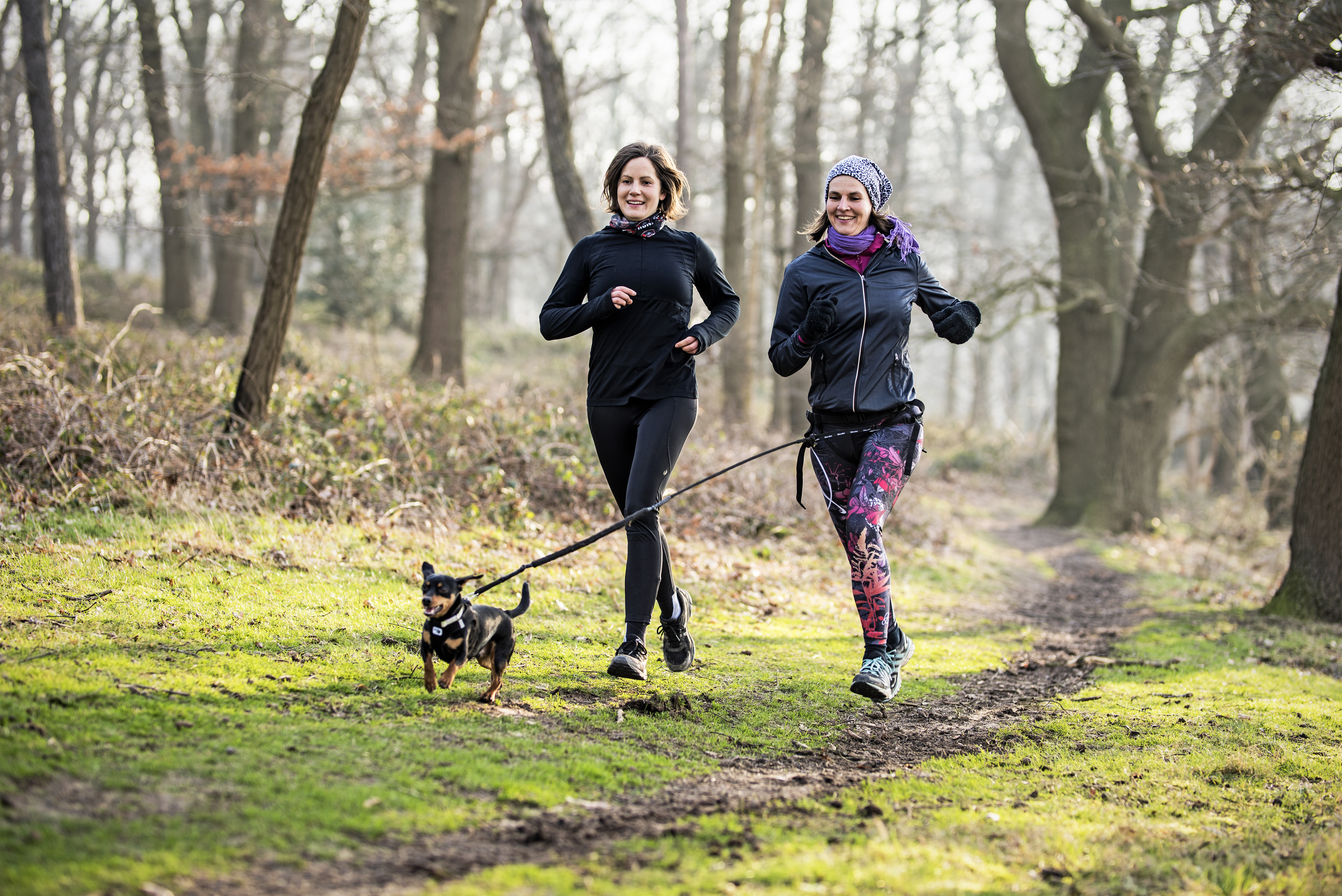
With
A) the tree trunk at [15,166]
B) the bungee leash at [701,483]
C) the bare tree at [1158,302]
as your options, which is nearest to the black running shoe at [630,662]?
the bungee leash at [701,483]

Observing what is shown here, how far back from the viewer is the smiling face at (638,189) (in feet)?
14.4

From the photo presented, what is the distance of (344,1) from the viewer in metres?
7.19

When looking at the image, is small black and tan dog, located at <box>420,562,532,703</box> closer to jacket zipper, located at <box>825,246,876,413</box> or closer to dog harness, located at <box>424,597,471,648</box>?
dog harness, located at <box>424,597,471,648</box>

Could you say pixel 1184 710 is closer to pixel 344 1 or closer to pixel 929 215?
pixel 344 1

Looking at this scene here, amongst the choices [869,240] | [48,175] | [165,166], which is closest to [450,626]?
[869,240]

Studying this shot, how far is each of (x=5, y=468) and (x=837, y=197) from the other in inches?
218

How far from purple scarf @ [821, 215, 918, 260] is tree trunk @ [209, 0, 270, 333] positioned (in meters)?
12.6

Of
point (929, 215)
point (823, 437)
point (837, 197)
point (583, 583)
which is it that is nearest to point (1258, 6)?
point (837, 197)

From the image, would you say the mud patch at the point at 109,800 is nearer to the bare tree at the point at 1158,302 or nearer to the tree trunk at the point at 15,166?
the bare tree at the point at 1158,302

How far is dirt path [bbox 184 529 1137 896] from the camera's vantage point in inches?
98.7

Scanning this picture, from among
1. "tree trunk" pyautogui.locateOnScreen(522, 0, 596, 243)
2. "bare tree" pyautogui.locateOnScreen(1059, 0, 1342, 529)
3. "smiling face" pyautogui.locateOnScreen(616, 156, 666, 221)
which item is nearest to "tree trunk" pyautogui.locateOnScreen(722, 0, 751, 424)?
"tree trunk" pyautogui.locateOnScreen(522, 0, 596, 243)

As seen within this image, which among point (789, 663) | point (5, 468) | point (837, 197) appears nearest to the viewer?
point (837, 197)

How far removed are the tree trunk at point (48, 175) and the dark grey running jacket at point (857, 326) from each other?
29.4ft

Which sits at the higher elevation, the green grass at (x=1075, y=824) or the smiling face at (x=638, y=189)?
the smiling face at (x=638, y=189)
